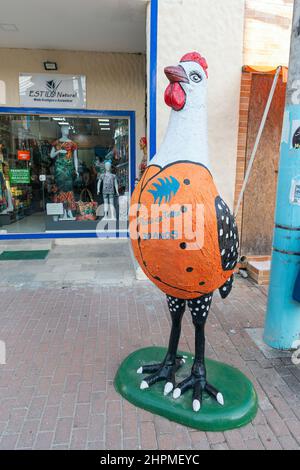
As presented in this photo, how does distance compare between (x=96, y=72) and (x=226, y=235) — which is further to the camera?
(x=96, y=72)

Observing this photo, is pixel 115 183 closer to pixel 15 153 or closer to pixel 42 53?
pixel 15 153

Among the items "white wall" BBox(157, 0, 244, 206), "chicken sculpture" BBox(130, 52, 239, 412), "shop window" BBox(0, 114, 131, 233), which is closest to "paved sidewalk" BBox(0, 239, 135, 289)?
"shop window" BBox(0, 114, 131, 233)

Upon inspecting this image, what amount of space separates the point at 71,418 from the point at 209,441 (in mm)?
953

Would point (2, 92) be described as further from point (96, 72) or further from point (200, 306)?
point (200, 306)

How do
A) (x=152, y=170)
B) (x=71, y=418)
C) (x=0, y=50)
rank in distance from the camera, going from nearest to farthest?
(x=152, y=170) < (x=71, y=418) < (x=0, y=50)

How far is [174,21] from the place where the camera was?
190 inches

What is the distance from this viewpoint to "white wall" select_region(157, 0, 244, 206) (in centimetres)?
482

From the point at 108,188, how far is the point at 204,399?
6.07 meters

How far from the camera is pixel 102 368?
10.3 feet

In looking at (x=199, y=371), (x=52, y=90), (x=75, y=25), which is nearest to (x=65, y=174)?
(x=52, y=90)

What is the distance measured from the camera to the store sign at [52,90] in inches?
278

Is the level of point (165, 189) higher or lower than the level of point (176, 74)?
lower
